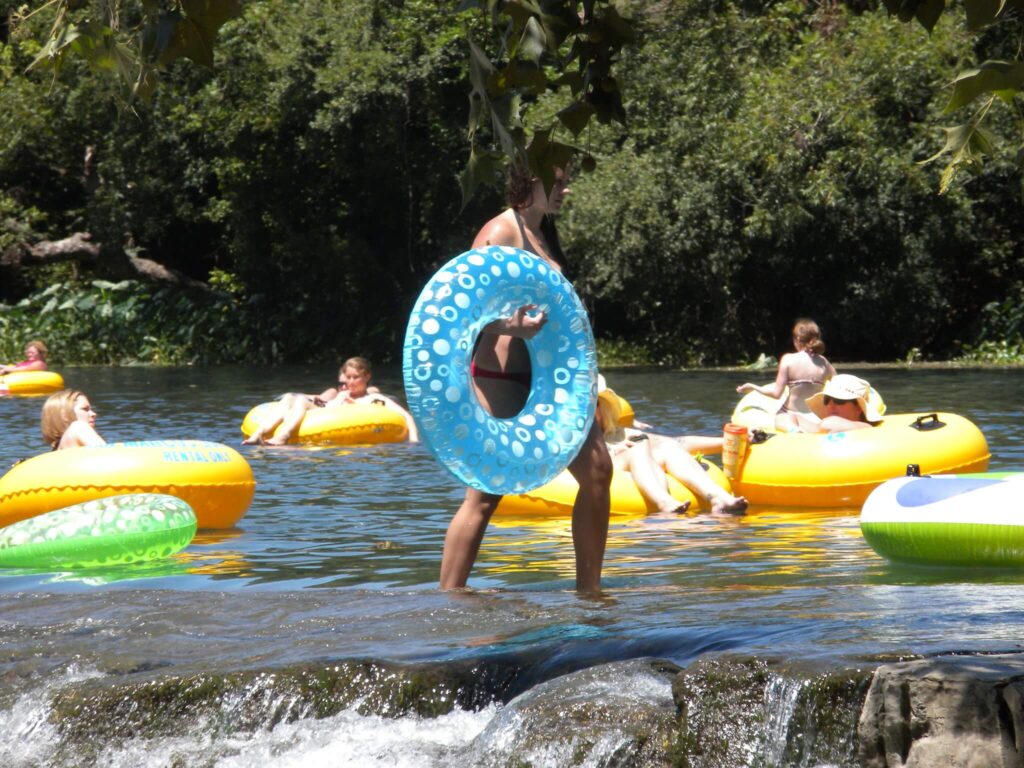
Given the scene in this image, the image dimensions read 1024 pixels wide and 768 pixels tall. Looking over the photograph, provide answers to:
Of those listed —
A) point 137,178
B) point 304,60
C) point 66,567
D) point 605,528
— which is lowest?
point 66,567

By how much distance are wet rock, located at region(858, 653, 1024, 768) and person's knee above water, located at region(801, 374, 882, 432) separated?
5.83 metres

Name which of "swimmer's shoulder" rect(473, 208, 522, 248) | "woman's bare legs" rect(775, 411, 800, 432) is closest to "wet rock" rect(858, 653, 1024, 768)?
"swimmer's shoulder" rect(473, 208, 522, 248)

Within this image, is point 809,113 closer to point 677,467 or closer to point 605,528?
point 677,467

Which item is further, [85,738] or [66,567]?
[66,567]

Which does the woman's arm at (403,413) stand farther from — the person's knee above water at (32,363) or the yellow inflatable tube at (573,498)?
the person's knee above water at (32,363)

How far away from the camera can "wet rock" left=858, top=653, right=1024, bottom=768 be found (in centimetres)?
355

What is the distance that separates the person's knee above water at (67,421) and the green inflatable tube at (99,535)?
4.62 ft

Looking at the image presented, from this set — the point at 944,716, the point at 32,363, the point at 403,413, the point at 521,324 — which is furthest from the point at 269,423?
the point at 944,716

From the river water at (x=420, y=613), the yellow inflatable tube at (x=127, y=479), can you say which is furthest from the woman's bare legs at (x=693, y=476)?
the yellow inflatable tube at (x=127, y=479)

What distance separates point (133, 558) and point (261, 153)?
73.8 ft

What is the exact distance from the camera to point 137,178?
29.3m

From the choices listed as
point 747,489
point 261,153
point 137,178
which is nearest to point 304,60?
point 261,153

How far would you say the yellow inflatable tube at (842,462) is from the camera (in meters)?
8.70

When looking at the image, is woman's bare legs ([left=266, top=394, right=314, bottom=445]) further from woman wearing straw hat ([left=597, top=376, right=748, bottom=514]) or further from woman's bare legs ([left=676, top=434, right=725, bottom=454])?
woman wearing straw hat ([left=597, top=376, right=748, bottom=514])
